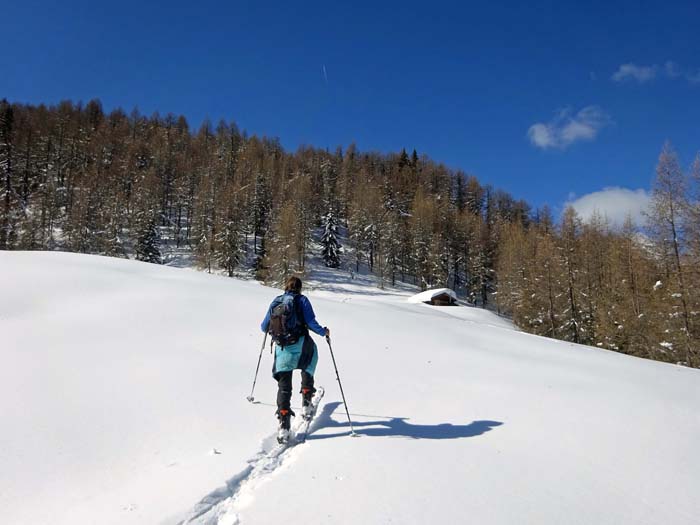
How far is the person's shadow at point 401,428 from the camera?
4.90 metres

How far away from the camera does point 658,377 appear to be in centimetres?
Result: 831

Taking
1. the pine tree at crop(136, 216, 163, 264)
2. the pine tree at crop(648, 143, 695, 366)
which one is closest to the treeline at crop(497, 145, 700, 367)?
the pine tree at crop(648, 143, 695, 366)

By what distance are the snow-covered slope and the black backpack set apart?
3.84 ft

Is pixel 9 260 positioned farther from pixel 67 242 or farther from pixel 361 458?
pixel 67 242

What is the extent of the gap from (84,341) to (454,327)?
1031 centimetres

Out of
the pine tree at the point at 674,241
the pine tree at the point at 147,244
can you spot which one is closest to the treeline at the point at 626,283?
the pine tree at the point at 674,241

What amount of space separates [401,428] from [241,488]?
2354 millimetres

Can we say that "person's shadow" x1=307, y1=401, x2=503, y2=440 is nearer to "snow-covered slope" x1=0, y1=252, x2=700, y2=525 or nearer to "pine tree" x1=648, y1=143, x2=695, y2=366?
"snow-covered slope" x1=0, y1=252, x2=700, y2=525

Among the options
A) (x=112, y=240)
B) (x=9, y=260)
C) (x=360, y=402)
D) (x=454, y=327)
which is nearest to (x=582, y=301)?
(x=454, y=327)

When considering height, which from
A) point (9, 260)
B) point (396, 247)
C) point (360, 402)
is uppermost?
point (396, 247)

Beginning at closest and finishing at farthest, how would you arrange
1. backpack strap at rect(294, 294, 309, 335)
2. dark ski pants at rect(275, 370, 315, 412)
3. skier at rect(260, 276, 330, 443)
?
1. dark ski pants at rect(275, 370, 315, 412)
2. skier at rect(260, 276, 330, 443)
3. backpack strap at rect(294, 294, 309, 335)

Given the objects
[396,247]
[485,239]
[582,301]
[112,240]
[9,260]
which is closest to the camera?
[9,260]

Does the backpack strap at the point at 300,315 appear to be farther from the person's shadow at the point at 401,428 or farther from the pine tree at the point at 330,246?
the pine tree at the point at 330,246

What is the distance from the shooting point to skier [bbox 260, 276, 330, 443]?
17.0 ft
